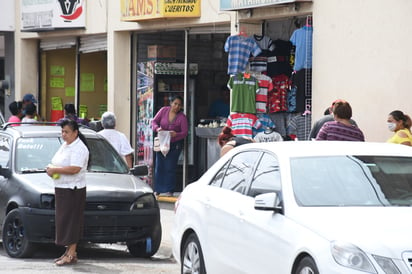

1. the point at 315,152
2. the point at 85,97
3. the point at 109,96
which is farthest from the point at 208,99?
the point at 315,152

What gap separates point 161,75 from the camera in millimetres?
19266

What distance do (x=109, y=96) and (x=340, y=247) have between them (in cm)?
1436

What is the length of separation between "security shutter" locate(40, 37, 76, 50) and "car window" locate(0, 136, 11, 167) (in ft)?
31.4

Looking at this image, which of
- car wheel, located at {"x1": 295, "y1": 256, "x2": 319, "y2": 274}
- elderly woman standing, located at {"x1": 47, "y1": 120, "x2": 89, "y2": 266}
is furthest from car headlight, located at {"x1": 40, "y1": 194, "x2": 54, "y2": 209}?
car wheel, located at {"x1": 295, "y1": 256, "x2": 319, "y2": 274}

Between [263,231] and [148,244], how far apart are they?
5.00m

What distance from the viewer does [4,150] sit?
43.3 ft

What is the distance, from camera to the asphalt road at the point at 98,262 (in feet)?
36.7

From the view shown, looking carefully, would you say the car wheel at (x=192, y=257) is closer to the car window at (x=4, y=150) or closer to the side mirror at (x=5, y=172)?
the side mirror at (x=5, y=172)

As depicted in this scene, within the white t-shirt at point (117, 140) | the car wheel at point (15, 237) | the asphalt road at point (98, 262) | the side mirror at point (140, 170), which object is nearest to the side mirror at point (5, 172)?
the car wheel at point (15, 237)

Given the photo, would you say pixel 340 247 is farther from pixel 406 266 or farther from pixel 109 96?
pixel 109 96

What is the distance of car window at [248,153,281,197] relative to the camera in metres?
7.80

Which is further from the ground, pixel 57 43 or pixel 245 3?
pixel 245 3

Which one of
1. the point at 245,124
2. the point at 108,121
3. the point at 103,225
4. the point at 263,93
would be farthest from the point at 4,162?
the point at 263,93

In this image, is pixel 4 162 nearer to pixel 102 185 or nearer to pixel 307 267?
pixel 102 185
